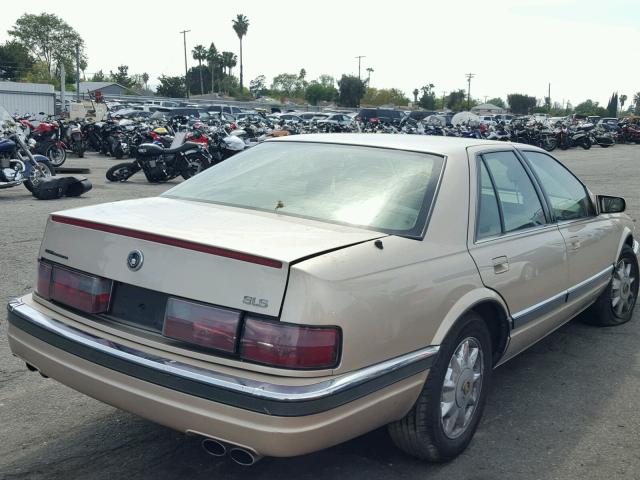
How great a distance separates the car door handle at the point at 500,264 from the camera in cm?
348

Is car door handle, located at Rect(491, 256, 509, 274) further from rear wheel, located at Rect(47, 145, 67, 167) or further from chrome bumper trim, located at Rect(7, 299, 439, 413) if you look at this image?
rear wheel, located at Rect(47, 145, 67, 167)

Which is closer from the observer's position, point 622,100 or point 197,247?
point 197,247

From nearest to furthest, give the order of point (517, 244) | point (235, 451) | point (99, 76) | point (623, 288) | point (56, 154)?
point (235, 451)
point (517, 244)
point (623, 288)
point (56, 154)
point (99, 76)

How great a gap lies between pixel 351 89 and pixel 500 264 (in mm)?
95072

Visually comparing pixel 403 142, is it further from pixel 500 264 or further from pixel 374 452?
pixel 374 452

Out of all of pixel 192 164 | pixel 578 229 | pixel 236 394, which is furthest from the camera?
pixel 192 164

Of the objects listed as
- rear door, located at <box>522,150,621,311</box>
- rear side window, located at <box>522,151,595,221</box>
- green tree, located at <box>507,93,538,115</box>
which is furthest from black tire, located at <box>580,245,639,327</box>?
green tree, located at <box>507,93,538,115</box>

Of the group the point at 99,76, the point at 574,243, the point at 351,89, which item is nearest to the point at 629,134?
the point at 574,243

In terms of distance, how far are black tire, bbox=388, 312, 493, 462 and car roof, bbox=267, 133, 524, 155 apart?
95 centimetres

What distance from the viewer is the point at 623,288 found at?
5504 mm

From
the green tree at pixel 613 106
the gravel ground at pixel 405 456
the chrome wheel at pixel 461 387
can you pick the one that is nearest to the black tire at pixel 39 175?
the gravel ground at pixel 405 456

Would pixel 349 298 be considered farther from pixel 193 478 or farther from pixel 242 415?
pixel 193 478

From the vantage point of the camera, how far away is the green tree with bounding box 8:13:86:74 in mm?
110688

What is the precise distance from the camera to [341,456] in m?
3.32
